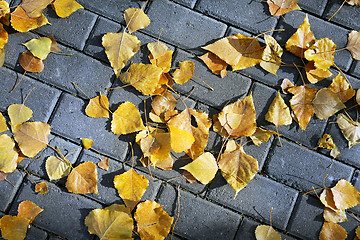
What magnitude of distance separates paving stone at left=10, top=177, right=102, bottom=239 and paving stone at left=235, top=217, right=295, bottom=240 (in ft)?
3.14

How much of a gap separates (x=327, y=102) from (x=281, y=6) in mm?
726

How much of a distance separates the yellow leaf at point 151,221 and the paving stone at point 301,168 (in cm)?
76

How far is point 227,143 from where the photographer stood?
2305 mm

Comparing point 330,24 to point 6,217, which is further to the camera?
point 330,24

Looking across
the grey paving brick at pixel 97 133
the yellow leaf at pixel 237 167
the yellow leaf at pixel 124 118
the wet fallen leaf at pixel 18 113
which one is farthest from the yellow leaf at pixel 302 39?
the wet fallen leaf at pixel 18 113

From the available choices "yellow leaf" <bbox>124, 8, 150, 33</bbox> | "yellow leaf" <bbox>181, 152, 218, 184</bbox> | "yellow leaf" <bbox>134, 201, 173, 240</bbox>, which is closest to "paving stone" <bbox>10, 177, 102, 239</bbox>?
"yellow leaf" <bbox>134, 201, 173, 240</bbox>

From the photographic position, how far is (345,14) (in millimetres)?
2406

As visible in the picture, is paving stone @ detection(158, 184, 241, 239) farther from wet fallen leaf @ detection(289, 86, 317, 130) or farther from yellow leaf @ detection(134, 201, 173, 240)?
wet fallen leaf @ detection(289, 86, 317, 130)

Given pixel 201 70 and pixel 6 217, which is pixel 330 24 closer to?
pixel 201 70

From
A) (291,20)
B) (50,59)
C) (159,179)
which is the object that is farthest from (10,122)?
(291,20)

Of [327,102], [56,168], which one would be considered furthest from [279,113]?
[56,168]

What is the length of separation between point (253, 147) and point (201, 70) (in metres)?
0.64

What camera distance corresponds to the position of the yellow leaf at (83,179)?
225cm

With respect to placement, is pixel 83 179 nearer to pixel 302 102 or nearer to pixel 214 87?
pixel 214 87
